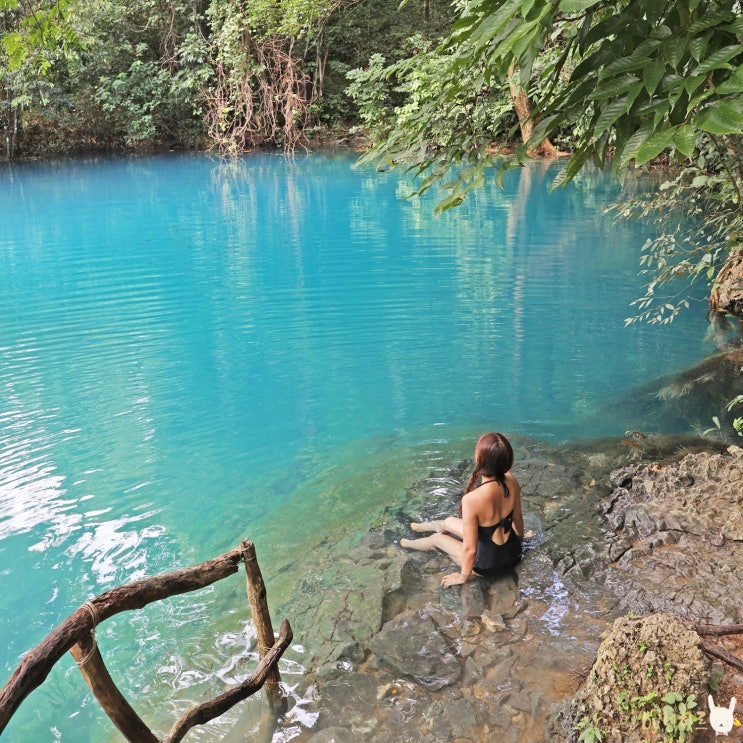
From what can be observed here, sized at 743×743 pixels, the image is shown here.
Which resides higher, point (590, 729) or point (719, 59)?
point (719, 59)

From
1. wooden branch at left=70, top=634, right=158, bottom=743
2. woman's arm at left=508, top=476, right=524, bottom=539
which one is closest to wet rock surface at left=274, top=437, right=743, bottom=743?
woman's arm at left=508, top=476, right=524, bottom=539

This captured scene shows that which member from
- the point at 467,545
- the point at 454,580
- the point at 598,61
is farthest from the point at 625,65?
the point at 454,580

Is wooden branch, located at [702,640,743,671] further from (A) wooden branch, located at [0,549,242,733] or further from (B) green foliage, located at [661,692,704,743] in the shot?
(A) wooden branch, located at [0,549,242,733]

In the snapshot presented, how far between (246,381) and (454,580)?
448cm

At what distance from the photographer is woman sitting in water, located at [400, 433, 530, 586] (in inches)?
159

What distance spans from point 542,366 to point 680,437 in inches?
90.5

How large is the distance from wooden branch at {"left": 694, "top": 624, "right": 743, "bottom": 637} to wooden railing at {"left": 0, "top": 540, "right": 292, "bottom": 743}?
190 cm

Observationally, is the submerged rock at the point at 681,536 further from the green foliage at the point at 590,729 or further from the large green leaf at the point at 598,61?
the large green leaf at the point at 598,61

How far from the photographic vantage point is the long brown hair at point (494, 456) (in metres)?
4.01

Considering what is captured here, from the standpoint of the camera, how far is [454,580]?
13.8 ft

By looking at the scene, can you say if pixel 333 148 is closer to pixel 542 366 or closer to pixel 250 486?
pixel 542 366

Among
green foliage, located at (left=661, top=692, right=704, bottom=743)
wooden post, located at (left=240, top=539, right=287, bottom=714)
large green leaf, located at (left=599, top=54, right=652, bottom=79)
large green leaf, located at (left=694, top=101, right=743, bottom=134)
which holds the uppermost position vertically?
large green leaf, located at (left=599, top=54, right=652, bottom=79)

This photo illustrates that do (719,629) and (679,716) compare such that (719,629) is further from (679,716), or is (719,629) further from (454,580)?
(454,580)

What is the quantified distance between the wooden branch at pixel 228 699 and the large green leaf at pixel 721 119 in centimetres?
264
